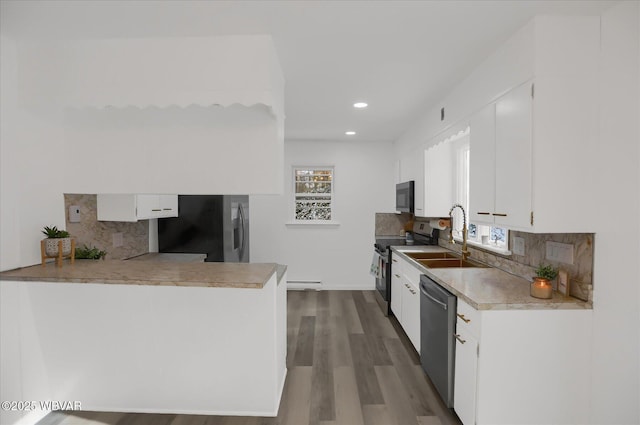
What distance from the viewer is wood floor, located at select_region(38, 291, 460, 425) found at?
2232mm

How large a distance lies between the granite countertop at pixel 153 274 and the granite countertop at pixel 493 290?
Result: 122cm

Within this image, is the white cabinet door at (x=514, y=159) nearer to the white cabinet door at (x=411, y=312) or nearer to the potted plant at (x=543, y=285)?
the potted plant at (x=543, y=285)

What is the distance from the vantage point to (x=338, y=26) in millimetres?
1897

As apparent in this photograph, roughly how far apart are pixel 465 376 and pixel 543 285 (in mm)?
706

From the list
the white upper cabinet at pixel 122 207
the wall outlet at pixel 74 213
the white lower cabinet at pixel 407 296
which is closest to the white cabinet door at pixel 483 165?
the white lower cabinet at pixel 407 296

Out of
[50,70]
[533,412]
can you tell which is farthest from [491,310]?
[50,70]

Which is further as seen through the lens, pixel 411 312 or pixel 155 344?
pixel 411 312

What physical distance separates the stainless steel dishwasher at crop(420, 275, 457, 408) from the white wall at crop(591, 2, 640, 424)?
0.74 meters

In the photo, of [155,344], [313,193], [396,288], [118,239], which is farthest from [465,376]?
[313,193]

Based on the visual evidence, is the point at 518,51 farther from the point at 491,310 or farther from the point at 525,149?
the point at 491,310

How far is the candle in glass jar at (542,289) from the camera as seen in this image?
193cm

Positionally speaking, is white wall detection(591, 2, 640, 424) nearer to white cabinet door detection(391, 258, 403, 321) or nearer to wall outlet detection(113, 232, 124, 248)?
white cabinet door detection(391, 258, 403, 321)

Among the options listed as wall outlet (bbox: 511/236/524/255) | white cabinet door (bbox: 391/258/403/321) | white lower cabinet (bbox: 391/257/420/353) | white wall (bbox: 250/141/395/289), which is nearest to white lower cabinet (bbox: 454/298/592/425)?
wall outlet (bbox: 511/236/524/255)

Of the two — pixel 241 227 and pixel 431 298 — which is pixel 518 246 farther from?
pixel 241 227
